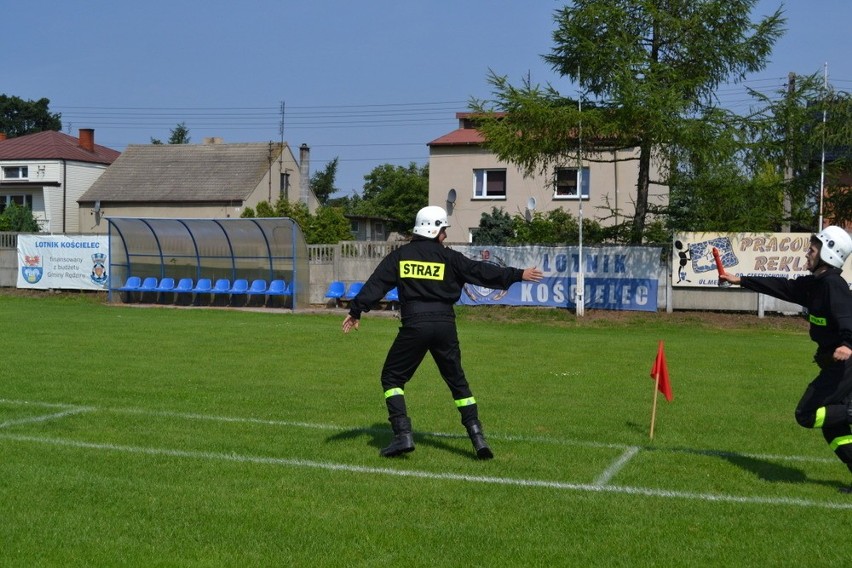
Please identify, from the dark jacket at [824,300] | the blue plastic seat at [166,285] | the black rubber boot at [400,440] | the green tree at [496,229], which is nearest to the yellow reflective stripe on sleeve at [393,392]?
the black rubber boot at [400,440]

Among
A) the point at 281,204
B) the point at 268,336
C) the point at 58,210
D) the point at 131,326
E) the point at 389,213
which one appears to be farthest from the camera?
the point at 389,213

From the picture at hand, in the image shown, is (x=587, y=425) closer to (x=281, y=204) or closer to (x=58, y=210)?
(x=281, y=204)

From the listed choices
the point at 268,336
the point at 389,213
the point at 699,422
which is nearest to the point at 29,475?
the point at 699,422

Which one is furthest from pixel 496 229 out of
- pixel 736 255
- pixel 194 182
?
pixel 194 182

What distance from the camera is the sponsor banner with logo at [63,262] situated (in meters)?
34.8

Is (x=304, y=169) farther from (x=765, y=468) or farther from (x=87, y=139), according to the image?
(x=765, y=468)

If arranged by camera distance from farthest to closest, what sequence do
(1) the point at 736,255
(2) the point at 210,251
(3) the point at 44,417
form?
(2) the point at 210,251, (1) the point at 736,255, (3) the point at 44,417

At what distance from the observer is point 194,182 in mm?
57938

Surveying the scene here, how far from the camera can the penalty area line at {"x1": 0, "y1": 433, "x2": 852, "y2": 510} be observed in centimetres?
706

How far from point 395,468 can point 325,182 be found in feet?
279

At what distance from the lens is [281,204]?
156ft

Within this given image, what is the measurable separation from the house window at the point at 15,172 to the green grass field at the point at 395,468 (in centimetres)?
5060

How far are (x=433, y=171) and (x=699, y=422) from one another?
38311mm

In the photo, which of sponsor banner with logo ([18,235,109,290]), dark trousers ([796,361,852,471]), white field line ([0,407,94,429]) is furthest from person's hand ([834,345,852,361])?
sponsor banner with logo ([18,235,109,290])
